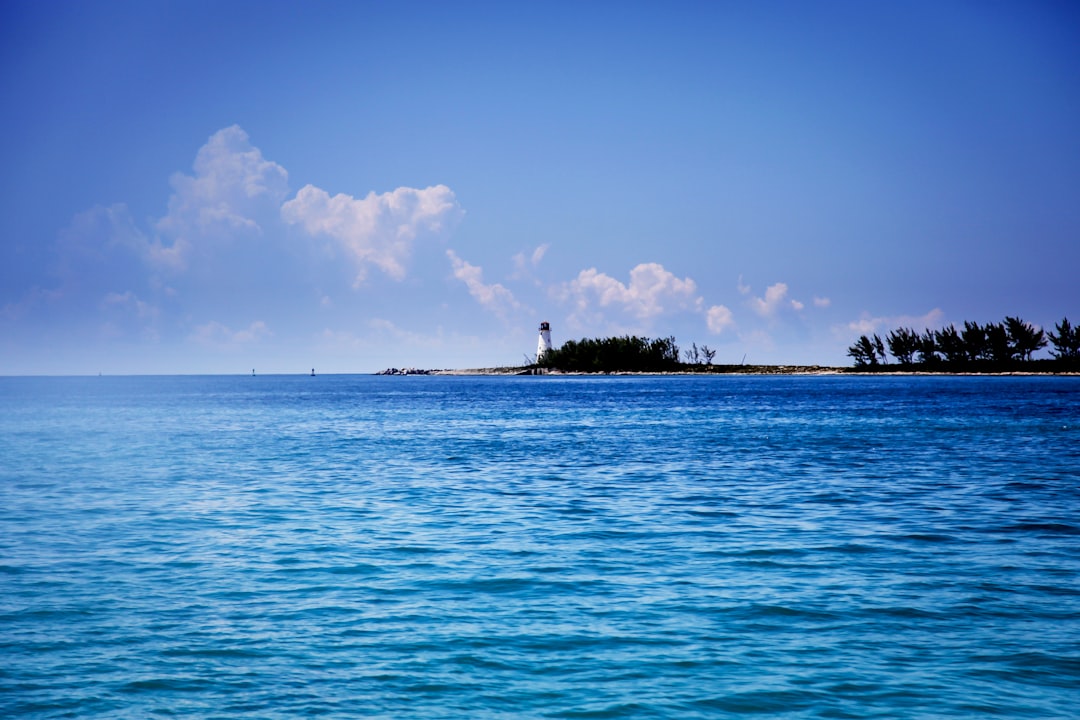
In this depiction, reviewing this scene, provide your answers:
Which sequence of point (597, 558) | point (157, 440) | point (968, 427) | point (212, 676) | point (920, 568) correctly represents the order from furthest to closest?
point (968, 427) → point (157, 440) → point (597, 558) → point (920, 568) → point (212, 676)

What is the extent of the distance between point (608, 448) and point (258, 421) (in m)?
39.4

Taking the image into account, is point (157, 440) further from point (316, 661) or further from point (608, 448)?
point (316, 661)

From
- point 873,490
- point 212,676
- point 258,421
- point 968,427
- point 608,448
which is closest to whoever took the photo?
point 212,676

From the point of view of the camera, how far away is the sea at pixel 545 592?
993 cm

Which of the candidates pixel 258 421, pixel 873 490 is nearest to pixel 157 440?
pixel 258 421

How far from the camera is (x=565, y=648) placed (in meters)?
11.4

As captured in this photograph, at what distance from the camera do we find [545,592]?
14414 millimetres

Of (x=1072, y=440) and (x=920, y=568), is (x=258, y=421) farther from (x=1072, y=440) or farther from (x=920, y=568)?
(x=920, y=568)

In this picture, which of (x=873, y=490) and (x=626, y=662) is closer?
(x=626, y=662)

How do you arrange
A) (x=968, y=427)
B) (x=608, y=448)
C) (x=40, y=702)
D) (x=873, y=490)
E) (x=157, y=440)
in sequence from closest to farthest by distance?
(x=40, y=702) < (x=873, y=490) < (x=608, y=448) < (x=157, y=440) < (x=968, y=427)

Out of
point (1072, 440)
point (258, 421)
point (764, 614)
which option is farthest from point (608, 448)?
point (258, 421)

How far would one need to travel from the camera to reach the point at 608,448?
4319 centimetres

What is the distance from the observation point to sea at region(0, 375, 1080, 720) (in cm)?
993

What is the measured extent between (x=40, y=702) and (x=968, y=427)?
55920mm
